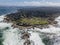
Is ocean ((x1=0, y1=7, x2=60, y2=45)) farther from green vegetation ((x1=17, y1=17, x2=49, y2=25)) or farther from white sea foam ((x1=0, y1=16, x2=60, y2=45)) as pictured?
green vegetation ((x1=17, y1=17, x2=49, y2=25))

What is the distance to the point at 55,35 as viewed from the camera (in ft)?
67.5

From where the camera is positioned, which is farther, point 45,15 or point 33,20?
point 45,15

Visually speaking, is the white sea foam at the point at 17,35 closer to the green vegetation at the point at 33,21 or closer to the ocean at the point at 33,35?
the ocean at the point at 33,35

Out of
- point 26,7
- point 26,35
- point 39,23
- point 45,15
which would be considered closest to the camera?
point 26,35

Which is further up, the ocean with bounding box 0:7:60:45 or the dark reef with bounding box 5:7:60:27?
the dark reef with bounding box 5:7:60:27

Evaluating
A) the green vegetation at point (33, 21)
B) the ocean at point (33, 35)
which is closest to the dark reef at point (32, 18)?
the green vegetation at point (33, 21)

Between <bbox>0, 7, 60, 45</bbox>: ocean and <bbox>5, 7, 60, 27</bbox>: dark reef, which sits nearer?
<bbox>0, 7, 60, 45</bbox>: ocean

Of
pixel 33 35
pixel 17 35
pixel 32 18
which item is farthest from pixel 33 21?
pixel 17 35

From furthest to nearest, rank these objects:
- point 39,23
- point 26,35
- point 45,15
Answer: point 45,15
point 39,23
point 26,35

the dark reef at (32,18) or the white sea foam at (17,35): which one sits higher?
the dark reef at (32,18)

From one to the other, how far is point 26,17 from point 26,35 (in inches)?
132

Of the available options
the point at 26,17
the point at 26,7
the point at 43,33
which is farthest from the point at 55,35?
the point at 26,7

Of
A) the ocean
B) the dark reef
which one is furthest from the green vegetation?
the ocean

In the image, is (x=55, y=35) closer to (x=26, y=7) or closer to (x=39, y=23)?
(x=39, y=23)
